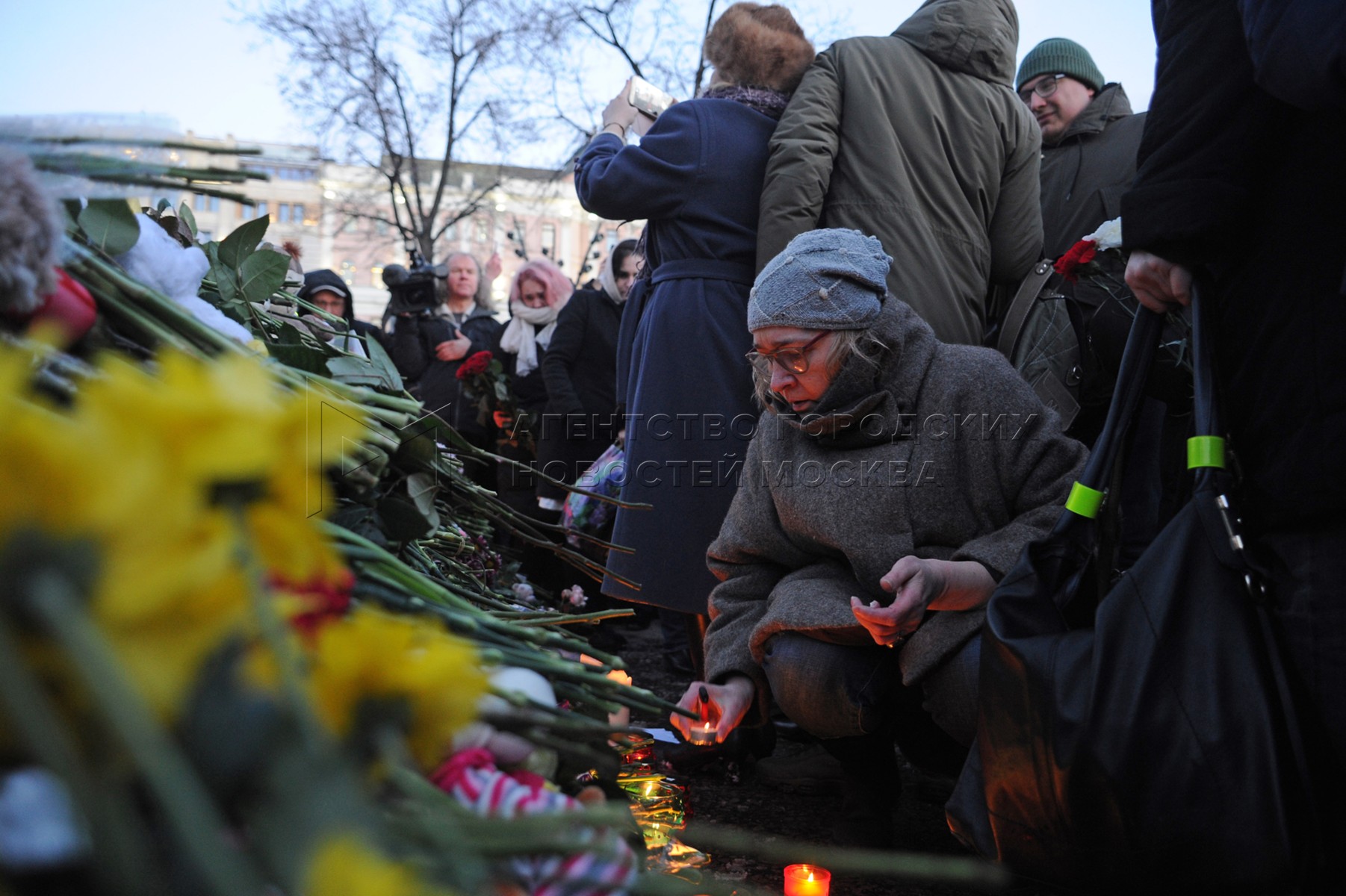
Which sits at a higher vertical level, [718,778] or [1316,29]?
[1316,29]

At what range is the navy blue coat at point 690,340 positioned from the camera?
110 inches

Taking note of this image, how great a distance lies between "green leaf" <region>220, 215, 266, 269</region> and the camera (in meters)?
1.14

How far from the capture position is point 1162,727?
118 centimetres

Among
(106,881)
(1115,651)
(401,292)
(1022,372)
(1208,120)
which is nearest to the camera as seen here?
(106,881)

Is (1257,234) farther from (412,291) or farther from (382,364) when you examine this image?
(412,291)

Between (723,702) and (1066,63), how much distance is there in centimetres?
258

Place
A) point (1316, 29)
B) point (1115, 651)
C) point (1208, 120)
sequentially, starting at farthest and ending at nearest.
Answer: point (1208, 120) → point (1115, 651) → point (1316, 29)

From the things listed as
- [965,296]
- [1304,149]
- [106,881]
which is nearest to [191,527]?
[106,881]

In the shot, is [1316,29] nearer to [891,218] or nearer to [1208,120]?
[1208,120]

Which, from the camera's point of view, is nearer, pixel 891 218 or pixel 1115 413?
pixel 1115 413

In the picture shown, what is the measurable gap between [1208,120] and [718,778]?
2116mm

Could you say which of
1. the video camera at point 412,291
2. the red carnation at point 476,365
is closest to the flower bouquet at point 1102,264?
the red carnation at point 476,365

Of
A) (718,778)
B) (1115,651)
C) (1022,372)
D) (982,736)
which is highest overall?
(1022,372)

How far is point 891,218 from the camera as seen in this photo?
8.87ft
